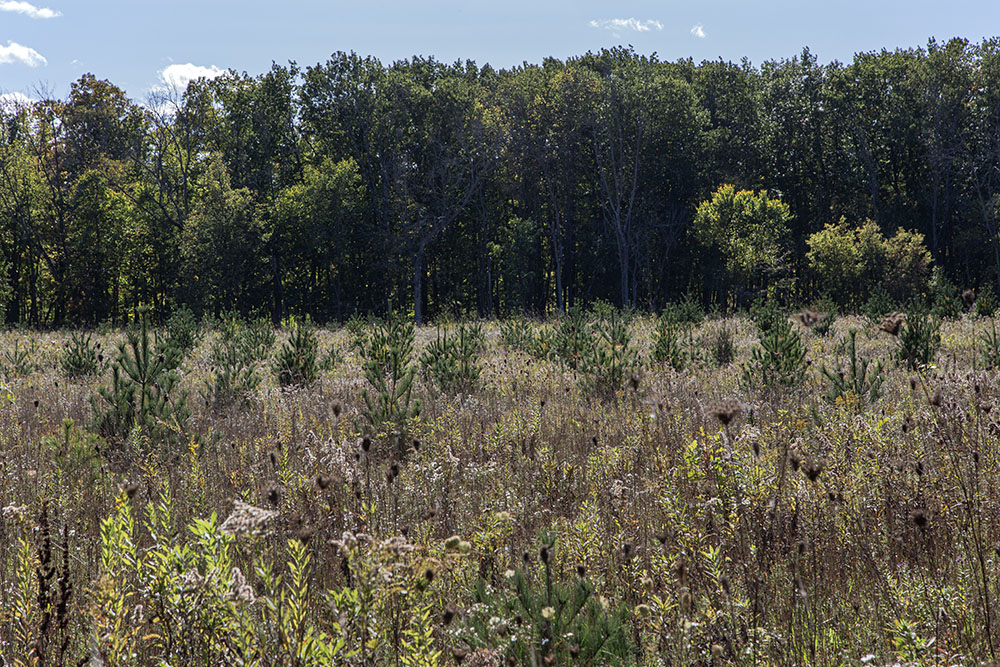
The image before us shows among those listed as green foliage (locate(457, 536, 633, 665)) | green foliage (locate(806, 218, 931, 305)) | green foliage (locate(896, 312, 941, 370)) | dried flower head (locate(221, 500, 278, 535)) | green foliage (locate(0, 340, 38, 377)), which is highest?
green foliage (locate(806, 218, 931, 305))

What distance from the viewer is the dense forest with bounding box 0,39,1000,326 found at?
4166 cm

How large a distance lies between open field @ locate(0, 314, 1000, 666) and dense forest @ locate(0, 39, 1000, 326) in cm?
3342

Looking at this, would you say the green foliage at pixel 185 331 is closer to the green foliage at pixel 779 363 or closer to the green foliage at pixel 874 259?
the green foliage at pixel 779 363

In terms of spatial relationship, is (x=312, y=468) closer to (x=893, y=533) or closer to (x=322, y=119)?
(x=893, y=533)

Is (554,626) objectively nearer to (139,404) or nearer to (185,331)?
(139,404)

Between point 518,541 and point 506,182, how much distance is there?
146 feet

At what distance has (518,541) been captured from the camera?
386cm

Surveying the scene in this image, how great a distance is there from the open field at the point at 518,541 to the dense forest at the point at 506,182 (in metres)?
33.4

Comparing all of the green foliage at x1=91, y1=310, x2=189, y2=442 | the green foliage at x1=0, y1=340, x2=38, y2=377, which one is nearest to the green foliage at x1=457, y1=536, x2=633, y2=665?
the green foliage at x1=91, y1=310, x2=189, y2=442

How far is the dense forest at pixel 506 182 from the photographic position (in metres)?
41.7

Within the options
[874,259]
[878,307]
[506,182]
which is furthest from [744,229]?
[878,307]

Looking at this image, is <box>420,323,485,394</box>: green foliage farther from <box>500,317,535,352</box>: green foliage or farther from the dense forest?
the dense forest

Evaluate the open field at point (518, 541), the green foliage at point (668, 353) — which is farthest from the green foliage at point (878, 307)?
the open field at point (518, 541)

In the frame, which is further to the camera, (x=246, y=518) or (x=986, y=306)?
(x=986, y=306)
